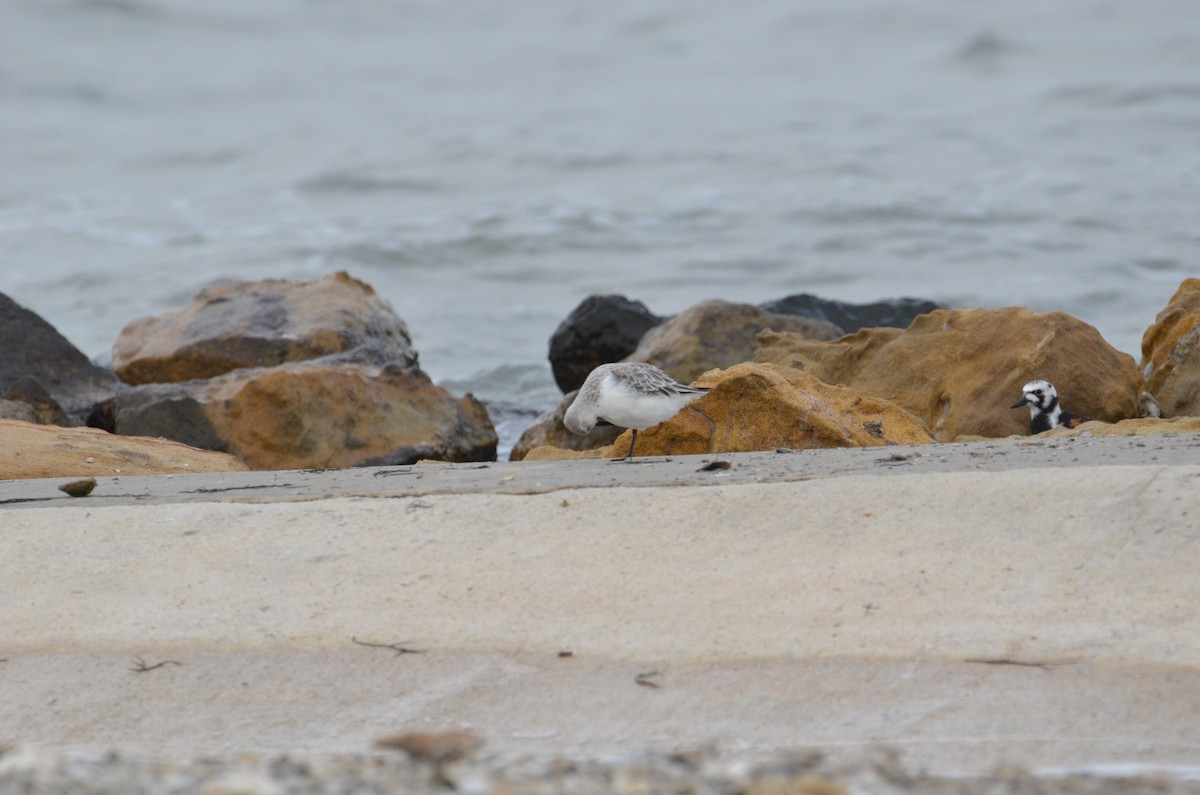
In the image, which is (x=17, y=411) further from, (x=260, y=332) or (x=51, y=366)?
(x=260, y=332)

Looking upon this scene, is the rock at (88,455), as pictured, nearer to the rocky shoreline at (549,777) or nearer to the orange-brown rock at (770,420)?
the orange-brown rock at (770,420)

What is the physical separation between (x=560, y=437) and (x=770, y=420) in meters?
2.32

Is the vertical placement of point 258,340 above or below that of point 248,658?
above

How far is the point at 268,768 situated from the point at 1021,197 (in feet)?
61.1

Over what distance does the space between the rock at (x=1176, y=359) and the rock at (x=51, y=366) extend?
6.10 metres

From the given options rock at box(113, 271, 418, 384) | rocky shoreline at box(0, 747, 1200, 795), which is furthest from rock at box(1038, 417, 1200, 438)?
rock at box(113, 271, 418, 384)

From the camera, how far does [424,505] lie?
14.8ft

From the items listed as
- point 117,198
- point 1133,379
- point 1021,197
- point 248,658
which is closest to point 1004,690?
point 248,658

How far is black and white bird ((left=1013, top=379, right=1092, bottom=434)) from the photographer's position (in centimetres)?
692

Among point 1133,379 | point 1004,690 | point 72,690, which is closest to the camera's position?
point 1004,690

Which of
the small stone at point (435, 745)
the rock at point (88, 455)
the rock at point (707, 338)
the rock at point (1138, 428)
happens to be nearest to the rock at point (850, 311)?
the rock at point (707, 338)

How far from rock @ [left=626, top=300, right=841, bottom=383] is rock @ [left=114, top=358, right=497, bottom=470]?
173 cm

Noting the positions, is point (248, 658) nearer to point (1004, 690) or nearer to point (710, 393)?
point (1004, 690)

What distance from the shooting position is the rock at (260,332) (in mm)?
9484
